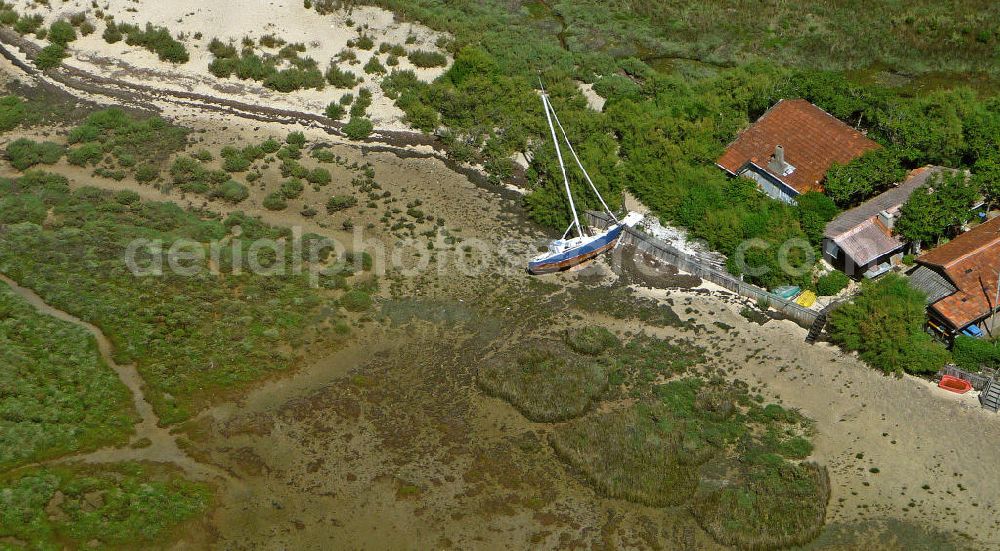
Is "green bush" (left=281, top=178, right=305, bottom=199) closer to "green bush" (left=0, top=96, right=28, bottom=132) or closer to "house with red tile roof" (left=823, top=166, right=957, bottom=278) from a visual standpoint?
"green bush" (left=0, top=96, right=28, bottom=132)

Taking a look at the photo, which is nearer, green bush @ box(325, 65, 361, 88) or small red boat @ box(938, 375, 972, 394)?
small red boat @ box(938, 375, 972, 394)

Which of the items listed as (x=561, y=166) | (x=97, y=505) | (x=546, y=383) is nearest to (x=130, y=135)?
(x=561, y=166)

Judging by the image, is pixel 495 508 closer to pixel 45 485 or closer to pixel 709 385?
pixel 709 385

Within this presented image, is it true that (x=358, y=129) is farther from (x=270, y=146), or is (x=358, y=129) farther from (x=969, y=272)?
(x=969, y=272)

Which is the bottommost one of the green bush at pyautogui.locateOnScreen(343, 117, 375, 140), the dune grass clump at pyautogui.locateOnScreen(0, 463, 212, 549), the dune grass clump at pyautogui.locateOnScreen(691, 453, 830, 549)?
the dune grass clump at pyautogui.locateOnScreen(0, 463, 212, 549)

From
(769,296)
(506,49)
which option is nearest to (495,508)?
(769,296)

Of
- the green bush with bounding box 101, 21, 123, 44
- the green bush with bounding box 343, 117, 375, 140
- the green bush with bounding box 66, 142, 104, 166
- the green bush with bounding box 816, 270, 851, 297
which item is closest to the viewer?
the green bush with bounding box 816, 270, 851, 297

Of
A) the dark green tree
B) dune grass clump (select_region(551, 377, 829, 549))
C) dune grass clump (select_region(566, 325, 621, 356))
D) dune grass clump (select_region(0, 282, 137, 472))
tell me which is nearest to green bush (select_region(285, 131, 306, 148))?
dune grass clump (select_region(0, 282, 137, 472))
